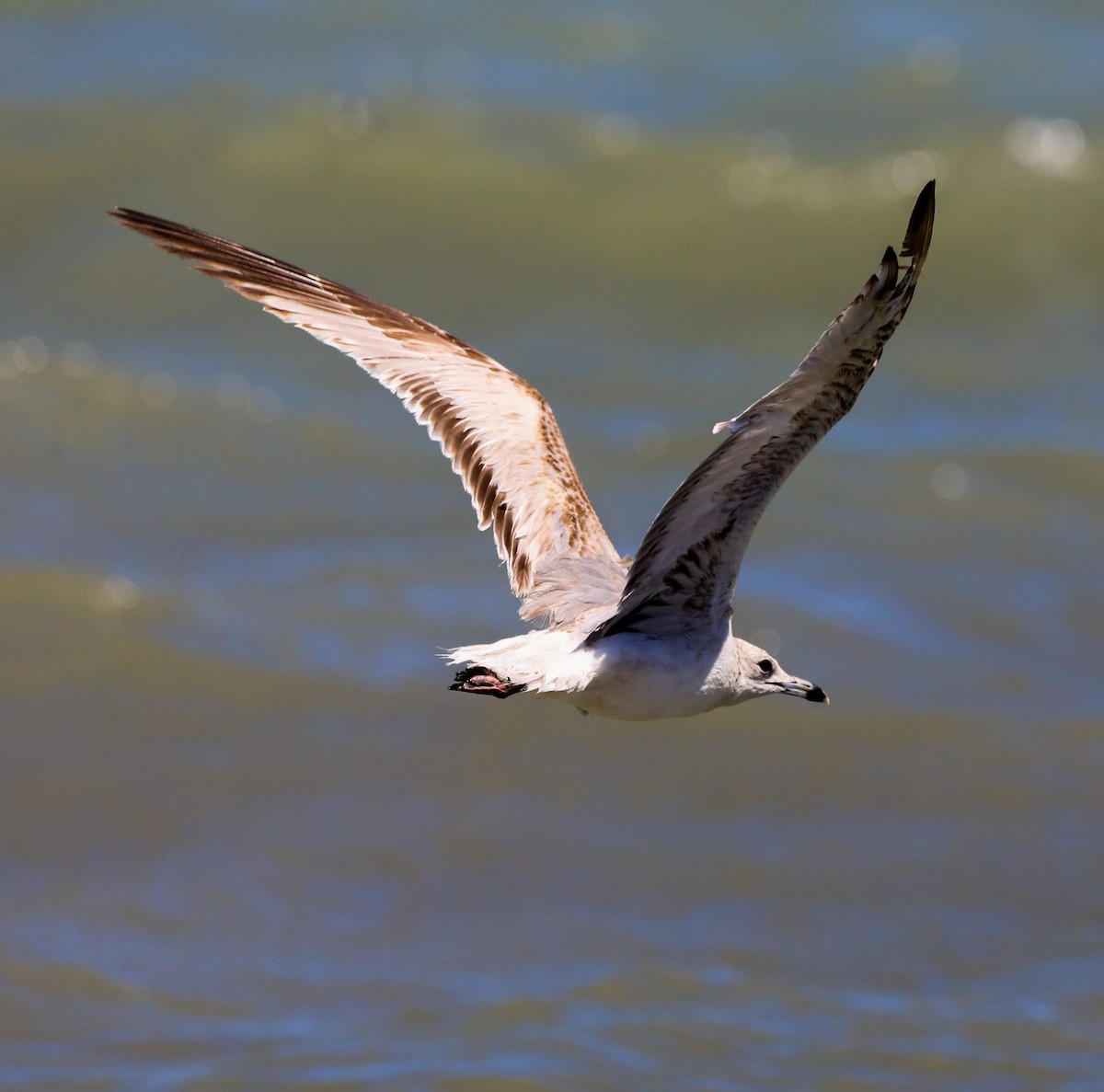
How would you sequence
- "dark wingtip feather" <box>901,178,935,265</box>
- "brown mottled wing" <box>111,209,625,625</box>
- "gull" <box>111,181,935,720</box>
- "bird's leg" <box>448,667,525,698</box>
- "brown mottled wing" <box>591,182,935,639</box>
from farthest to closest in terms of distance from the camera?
"brown mottled wing" <box>111,209,625,625</box> < "bird's leg" <box>448,667,525,698</box> < "gull" <box>111,181,935,720</box> < "brown mottled wing" <box>591,182,935,639</box> < "dark wingtip feather" <box>901,178,935,265</box>

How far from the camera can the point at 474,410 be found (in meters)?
7.15

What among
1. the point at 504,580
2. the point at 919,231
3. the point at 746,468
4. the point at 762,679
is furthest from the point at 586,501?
the point at 504,580

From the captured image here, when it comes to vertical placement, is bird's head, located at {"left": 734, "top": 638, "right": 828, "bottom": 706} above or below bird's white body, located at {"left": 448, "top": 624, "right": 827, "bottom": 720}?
above

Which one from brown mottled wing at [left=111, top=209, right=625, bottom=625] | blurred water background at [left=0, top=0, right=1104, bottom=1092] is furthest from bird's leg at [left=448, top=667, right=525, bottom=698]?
blurred water background at [left=0, top=0, right=1104, bottom=1092]

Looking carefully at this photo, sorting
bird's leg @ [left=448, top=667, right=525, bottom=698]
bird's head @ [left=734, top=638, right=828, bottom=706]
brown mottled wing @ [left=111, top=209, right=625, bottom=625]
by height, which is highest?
brown mottled wing @ [left=111, top=209, right=625, bottom=625]

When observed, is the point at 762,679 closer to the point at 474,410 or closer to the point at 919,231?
the point at 474,410

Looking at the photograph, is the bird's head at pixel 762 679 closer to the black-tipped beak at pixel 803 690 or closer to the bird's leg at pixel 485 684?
the black-tipped beak at pixel 803 690

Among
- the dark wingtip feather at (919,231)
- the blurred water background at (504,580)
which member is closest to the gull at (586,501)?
the dark wingtip feather at (919,231)

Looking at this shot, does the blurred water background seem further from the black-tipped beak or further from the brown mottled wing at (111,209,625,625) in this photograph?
the brown mottled wing at (111,209,625,625)

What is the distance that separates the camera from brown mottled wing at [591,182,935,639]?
485 cm

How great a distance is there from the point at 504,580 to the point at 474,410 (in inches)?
211

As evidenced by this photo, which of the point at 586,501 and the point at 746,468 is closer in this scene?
the point at 746,468

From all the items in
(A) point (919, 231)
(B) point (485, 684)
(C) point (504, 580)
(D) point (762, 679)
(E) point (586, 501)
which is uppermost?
(C) point (504, 580)

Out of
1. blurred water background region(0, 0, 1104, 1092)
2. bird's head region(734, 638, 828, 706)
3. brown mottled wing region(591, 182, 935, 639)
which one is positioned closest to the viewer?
brown mottled wing region(591, 182, 935, 639)
